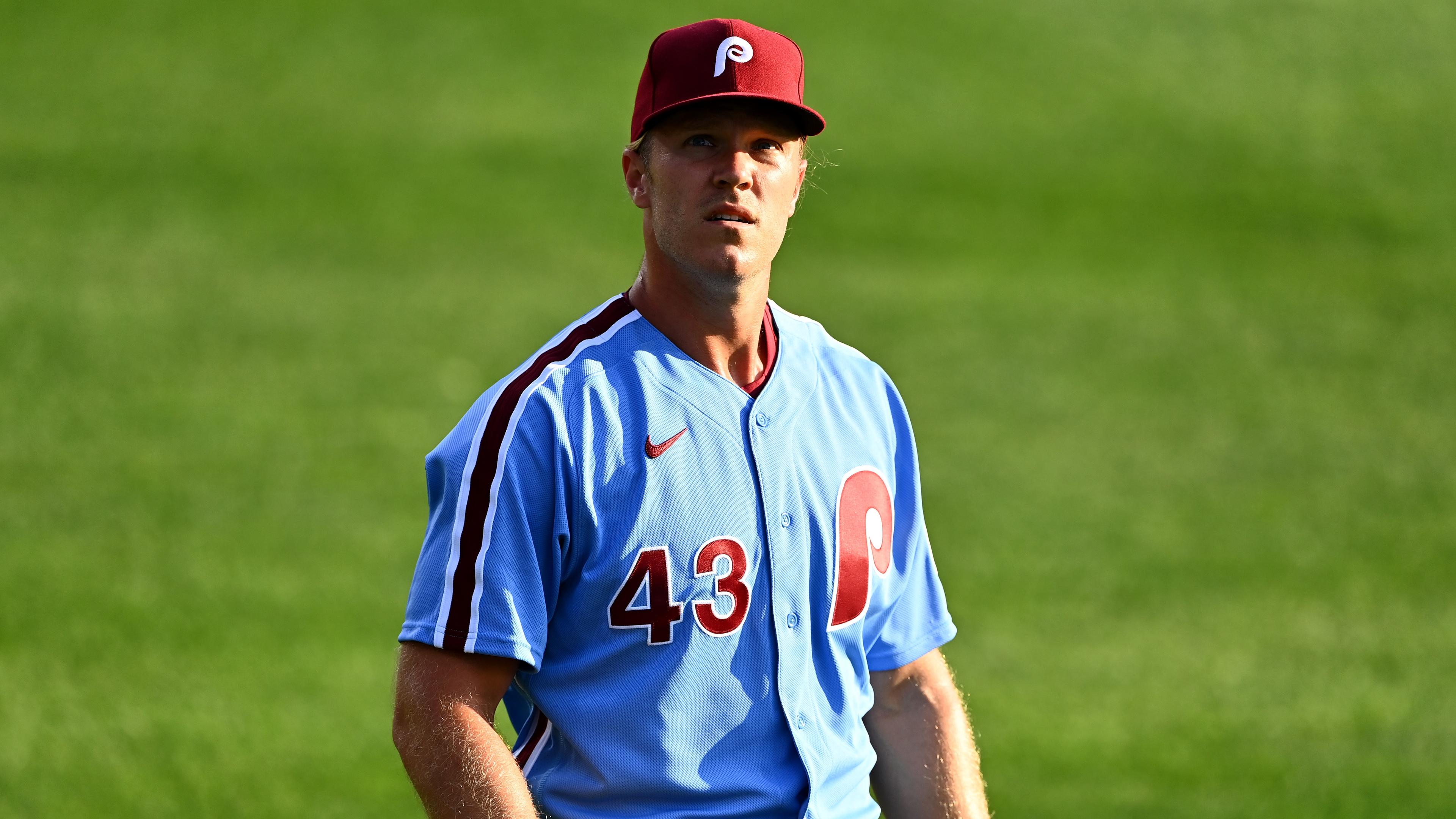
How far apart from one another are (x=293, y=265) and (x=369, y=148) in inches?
118

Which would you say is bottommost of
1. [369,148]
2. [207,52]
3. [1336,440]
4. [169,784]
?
[169,784]

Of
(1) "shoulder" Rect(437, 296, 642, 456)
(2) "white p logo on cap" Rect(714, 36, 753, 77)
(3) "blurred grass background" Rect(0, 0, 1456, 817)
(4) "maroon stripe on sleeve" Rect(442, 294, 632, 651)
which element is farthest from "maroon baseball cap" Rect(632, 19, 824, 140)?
(3) "blurred grass background" Rect(0, 0, 1456, 817)

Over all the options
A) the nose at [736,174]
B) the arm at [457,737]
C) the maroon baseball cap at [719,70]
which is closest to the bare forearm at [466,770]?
the arm at [457,737]

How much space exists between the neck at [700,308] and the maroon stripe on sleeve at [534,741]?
82 centimetres

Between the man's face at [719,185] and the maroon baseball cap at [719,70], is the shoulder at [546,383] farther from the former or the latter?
the maroon baseball cap at [719,70]

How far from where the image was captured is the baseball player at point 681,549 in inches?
123

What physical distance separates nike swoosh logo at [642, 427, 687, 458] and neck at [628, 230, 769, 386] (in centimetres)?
24

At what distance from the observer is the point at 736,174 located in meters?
3.38

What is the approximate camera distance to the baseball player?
10.3 feet

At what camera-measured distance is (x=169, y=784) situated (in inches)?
327

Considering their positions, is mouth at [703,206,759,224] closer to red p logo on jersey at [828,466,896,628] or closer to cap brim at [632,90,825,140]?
cap brim at [632,90,825,140]

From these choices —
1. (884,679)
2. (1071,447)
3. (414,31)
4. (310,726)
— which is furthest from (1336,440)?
(414,31)

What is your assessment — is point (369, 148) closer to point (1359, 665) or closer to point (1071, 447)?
point (1071, 447)

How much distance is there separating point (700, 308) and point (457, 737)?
1044mm
